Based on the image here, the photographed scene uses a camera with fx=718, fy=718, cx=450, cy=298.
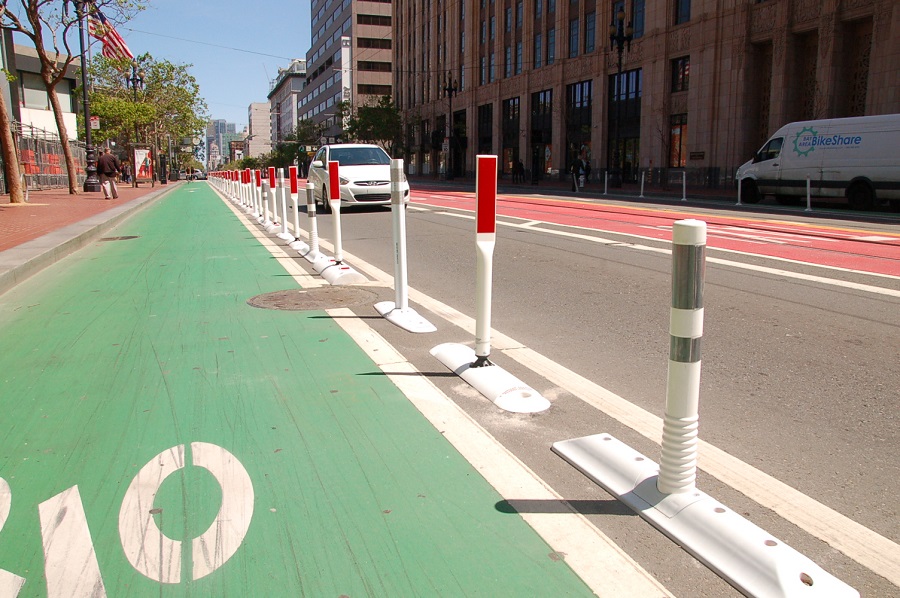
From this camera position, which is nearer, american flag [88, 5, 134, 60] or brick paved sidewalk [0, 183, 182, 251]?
brick paved sidewalk [0, 183, 182, 251]

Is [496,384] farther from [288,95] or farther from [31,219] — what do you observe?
[288,95]

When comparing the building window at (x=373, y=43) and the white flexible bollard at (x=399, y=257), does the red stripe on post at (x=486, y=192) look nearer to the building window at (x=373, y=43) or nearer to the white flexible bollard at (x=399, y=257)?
the white flexible bollard at (x=399, y=257)

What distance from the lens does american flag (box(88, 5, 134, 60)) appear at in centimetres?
3182

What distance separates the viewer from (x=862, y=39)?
28.0m

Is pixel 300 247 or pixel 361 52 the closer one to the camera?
pixel 300 247

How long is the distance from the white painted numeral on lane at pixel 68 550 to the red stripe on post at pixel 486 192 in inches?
107

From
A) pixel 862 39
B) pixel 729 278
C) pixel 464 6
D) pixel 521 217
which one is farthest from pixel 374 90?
pixel 729 278

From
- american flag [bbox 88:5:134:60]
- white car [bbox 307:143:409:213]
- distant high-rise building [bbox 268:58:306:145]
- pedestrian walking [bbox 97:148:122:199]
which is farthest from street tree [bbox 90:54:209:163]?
distant high-rise building [bbox 268:58:306:145]

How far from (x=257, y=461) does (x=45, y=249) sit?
8863 millimetres

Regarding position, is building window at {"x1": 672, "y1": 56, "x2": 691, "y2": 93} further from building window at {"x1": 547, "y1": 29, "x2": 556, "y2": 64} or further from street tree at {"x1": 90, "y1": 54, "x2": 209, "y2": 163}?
street tree at {"x1": 90, "y1": 54, "x2": 209, "y2": 163}

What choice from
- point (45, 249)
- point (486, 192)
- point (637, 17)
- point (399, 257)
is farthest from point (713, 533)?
point (637, 17)

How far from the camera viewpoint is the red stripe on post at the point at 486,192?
4.44m

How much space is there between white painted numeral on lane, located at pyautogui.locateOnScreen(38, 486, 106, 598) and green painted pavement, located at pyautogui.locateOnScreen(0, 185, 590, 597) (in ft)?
0.06

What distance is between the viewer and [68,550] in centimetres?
266
